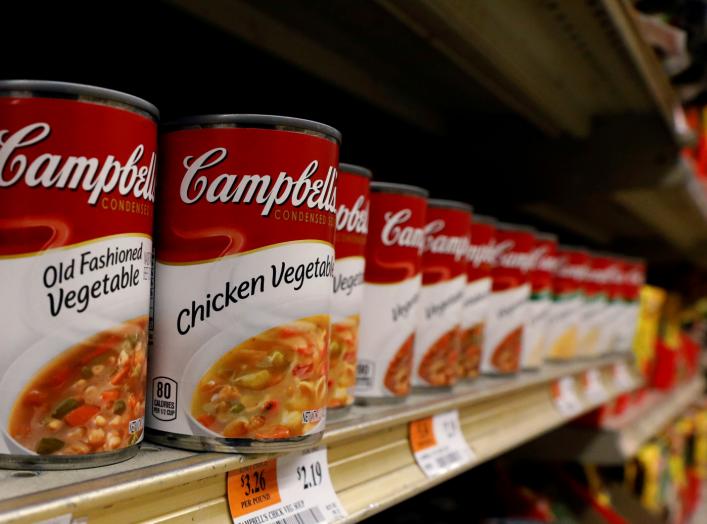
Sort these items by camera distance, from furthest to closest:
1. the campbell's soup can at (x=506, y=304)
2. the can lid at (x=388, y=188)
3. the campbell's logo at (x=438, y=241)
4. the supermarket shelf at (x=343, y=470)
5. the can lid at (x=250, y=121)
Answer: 1. the campbell's soup can at (x=506, y=304)
2. the campbell's logo at (x=438, y=241)
3. the can lid at (x=388, y=188)
4. the can lid at (x=250, y=121)
5. the supermarket shelf at (x=343, y=470)

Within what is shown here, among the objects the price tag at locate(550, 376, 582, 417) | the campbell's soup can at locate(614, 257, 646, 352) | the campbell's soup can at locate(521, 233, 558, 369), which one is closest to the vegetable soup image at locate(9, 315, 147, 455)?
the campbell's soup can at locate(521, 233, 558, 369)

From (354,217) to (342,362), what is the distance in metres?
0.17

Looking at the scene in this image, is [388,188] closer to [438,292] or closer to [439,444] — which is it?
[438,292]

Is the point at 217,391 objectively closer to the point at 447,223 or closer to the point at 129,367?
the point at 129,367

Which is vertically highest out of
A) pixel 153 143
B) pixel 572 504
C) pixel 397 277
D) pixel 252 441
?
pixel 153 143

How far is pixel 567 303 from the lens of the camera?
1.60 meters

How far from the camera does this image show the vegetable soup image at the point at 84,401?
0.51m

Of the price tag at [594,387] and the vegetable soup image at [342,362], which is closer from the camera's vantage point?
the vegetable soup image at [342,362]

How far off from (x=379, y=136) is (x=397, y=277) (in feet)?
1.98

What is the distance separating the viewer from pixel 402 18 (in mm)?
1036

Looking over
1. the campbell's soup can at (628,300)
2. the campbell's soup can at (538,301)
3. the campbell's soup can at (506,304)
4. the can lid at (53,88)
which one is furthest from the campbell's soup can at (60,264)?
the campbell's soup can at (628,300)

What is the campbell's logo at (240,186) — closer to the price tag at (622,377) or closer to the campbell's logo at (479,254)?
the campbell's logo at (479,254)

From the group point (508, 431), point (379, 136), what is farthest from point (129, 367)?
point (379, 136)

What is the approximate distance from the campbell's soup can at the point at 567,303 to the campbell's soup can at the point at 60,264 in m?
1.22
